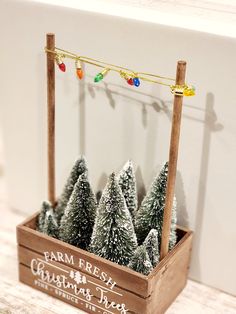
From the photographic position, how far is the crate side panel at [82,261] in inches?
37.9

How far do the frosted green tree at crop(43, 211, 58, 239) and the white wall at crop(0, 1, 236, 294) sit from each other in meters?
0.15

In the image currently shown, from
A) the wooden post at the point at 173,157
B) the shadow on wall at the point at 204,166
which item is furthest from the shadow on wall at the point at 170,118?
the wooden post at the point at 173,157

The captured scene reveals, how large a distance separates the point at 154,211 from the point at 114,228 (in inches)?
3.3

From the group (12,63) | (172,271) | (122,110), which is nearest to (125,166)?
(122,110)

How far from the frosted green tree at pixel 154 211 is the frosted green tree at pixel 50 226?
155 millimetres

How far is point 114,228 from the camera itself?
99cm

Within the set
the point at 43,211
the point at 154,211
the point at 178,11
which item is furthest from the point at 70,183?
the point at 178,11

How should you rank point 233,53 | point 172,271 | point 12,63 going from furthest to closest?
point 12,63 < point 172,271 < point 233,53

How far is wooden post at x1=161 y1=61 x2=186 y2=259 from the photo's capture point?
2.82 feet

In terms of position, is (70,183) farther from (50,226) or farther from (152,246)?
(152,246)

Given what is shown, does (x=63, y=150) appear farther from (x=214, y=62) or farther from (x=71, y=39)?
(x=214, y=62)

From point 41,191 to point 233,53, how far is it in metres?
0.57

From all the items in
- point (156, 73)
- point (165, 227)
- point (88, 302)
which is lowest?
point (88, 302)

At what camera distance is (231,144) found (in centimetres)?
98
